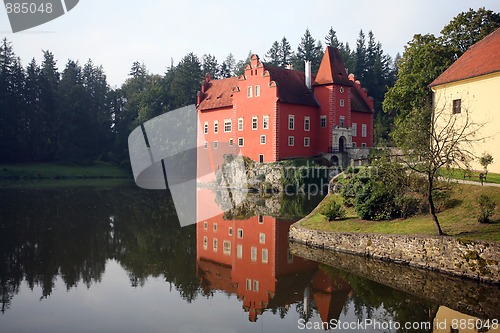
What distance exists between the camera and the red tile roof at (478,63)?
1029 inches

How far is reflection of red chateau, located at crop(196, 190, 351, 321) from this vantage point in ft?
46.1

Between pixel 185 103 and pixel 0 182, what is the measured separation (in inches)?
1256

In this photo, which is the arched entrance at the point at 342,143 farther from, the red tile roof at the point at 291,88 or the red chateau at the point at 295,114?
the red tile roof at the point at 291,88

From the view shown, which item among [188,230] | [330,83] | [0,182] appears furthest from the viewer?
[0,182]

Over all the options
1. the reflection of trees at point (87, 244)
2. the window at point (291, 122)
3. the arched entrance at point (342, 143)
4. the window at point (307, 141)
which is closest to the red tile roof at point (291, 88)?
the window at point (291, 122)

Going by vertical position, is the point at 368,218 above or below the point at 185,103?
below

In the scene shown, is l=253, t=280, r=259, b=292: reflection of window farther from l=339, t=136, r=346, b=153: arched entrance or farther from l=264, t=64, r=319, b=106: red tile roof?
l=339, t=136, r=346, b=153: arched entrance

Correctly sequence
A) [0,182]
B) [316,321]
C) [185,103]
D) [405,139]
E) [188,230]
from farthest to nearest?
[185,103], [0,182], [188,230], [405,139], [316,321]

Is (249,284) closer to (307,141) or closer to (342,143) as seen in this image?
(307,141)

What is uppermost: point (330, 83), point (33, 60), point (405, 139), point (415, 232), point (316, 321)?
point (33, 60)

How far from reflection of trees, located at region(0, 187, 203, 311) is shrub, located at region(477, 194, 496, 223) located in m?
10.3

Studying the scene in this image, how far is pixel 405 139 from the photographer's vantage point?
19.4 m

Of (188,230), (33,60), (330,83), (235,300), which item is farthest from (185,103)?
(235,300)

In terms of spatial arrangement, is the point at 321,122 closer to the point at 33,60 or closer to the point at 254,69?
the point at 254,69
